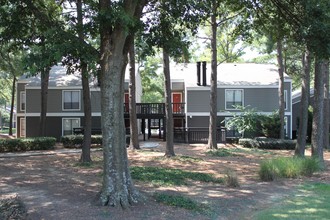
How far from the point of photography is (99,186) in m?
10.8

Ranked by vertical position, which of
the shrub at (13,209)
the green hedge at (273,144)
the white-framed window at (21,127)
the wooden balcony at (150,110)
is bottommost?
the shrub at (13,209)

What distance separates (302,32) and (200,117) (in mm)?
21374

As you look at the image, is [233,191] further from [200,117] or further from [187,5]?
[200,117]

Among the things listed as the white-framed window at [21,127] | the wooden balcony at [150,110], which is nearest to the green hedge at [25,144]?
the wooden balcony at [150,110]

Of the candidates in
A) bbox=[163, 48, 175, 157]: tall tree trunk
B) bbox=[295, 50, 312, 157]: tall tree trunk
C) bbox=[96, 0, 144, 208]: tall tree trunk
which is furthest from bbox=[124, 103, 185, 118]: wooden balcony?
bbox=[96, 0, 144, 208]: tall tree trunk

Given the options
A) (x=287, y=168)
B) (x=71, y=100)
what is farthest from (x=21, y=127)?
(x=287, y=168)

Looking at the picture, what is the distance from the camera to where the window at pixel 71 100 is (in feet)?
106

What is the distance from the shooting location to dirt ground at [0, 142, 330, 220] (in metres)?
7.88

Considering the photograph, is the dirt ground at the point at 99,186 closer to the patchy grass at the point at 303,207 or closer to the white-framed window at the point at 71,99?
the patchy grass at the point at 303,207

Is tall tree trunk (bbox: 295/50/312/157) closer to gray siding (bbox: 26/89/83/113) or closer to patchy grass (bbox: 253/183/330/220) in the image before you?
patchy grass (bbox: 253/183/330/220)

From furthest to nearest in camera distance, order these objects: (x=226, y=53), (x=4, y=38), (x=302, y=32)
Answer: (x=226, y=53) → (x=4, y=38) → (x=302, y=32)

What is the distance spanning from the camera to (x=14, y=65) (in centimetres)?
3203

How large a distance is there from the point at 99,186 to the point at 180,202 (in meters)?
2.85

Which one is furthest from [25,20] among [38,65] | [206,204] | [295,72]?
[295,72]
